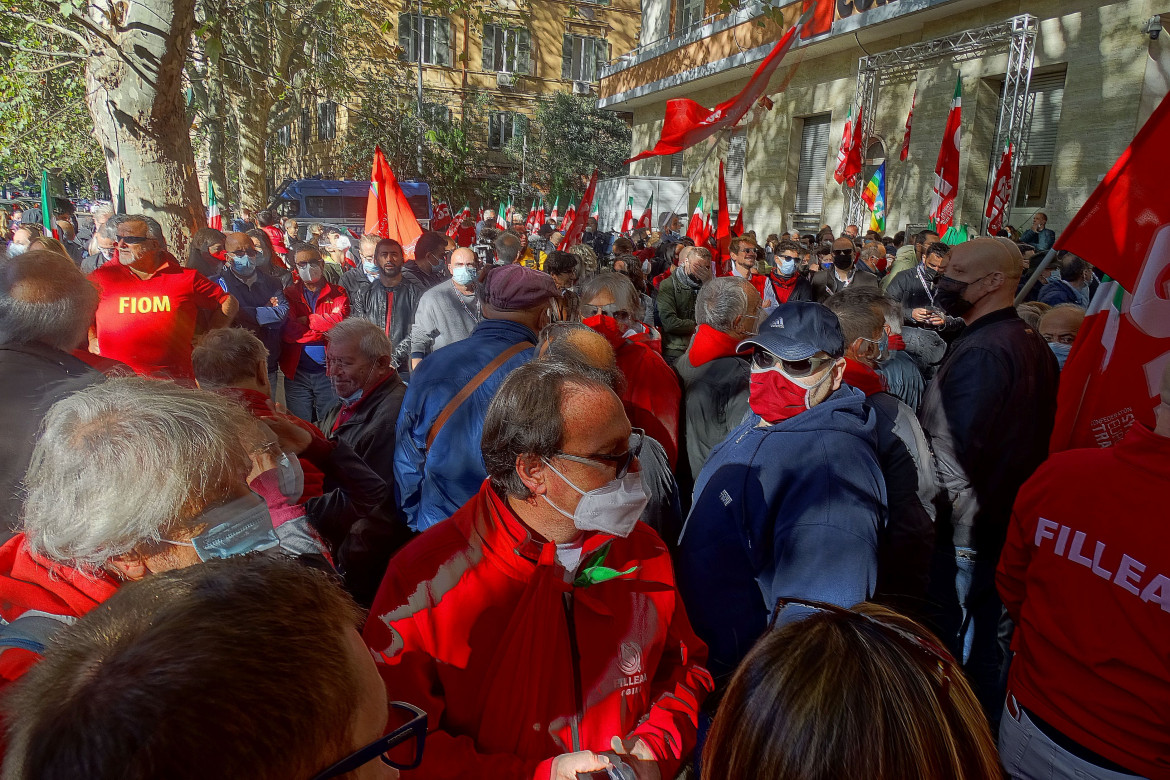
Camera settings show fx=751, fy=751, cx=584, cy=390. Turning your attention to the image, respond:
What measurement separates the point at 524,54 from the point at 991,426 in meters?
38.8

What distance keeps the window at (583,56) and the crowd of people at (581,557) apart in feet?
125

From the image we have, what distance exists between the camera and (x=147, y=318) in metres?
4.49

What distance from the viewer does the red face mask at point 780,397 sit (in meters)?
2.37

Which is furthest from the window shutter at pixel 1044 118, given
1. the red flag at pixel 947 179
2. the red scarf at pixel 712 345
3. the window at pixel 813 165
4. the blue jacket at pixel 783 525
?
the blue jacket at pixel 783 525

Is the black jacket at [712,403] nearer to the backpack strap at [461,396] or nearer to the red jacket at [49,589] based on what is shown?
the backpack strap at [461,396]

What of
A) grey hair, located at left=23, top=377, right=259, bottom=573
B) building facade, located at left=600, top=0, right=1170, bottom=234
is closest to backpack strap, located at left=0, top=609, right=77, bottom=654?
grey hair, located at left=23, top=377, right=259, bottom=573

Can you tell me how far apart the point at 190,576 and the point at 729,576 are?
1.66m

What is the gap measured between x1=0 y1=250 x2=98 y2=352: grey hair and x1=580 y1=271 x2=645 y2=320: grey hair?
7.84ft

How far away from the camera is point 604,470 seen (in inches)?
73.1

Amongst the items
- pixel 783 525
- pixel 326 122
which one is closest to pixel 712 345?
pixel 783 525

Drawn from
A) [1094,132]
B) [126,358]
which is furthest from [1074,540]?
[1094,132]

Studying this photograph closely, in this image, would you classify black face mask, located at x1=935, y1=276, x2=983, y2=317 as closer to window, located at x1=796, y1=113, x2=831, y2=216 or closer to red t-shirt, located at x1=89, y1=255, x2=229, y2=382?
red t-shirt, located at x1=89, y1=255, x2=229, y2=382

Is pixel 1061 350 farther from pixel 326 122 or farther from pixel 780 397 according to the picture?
pixel 326 122

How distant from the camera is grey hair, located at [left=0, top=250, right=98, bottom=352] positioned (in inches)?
111
